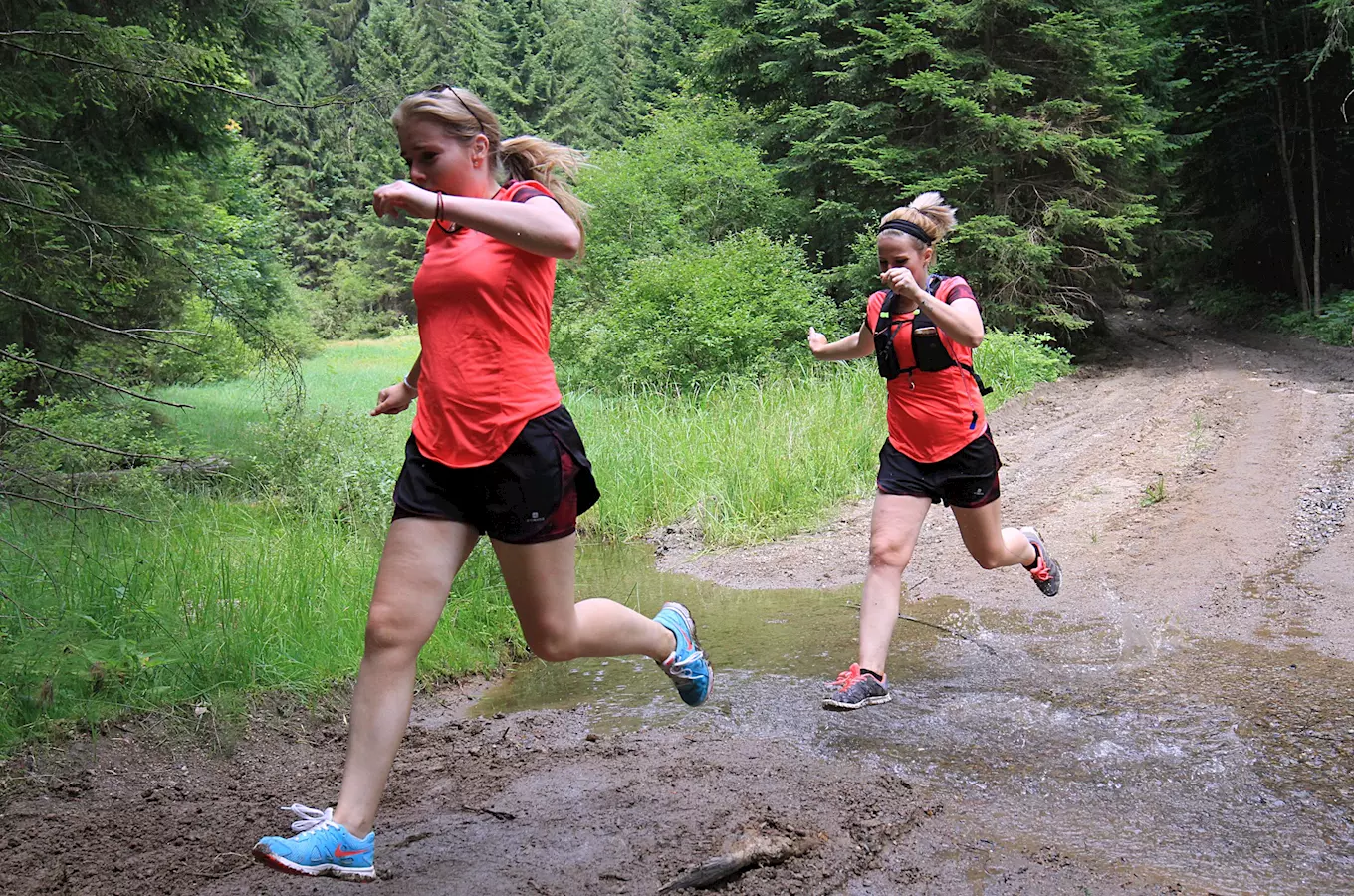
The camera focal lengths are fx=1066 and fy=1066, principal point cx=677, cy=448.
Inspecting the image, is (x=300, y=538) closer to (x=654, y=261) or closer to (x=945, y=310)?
(x=945, y=310)

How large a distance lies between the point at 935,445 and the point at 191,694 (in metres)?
3.47

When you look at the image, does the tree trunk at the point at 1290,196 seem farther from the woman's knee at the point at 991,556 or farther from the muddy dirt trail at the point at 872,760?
the woman's knee at the point at 991,556

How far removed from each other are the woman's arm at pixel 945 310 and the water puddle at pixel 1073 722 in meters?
1.61

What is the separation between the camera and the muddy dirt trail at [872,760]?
3197 millimetres

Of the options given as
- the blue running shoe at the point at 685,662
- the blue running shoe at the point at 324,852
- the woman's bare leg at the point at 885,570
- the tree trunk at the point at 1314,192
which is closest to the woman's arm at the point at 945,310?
the woman's bare leg at the point at 885,570

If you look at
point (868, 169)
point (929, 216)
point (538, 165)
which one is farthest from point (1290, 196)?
point (538, 165)

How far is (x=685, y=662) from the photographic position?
3938 millimetres

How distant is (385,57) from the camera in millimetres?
41531

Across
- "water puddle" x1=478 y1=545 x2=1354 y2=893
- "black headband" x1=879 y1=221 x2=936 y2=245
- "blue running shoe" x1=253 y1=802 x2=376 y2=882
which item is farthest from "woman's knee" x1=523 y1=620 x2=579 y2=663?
"black headband" x1=879 y1=221 x2=936 y2=245

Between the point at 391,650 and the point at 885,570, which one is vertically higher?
the point at 391,650

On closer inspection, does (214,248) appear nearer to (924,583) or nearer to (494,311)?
(924,583)

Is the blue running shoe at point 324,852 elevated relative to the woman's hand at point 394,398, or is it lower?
lower

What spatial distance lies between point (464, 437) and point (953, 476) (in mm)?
2500

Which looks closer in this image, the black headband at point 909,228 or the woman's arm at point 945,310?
the woman's arm at point 945,310
